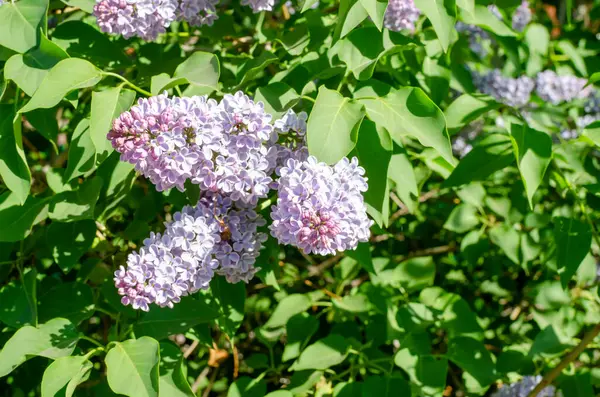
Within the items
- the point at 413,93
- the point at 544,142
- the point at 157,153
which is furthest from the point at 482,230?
the point at 157,153

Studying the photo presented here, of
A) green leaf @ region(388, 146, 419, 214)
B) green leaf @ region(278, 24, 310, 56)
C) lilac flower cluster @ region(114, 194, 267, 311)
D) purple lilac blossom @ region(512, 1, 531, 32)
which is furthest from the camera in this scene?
purple lilac blossom @ region(512, 1, 531, 32)

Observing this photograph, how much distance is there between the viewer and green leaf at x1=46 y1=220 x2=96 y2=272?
1.81 metres

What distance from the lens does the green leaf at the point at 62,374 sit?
4.88 feet

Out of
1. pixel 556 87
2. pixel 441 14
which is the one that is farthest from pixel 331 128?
pixel 556 87

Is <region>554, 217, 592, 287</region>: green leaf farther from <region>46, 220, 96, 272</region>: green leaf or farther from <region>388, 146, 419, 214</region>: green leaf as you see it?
<region>46, 220, 96, 272</region>: green leaf

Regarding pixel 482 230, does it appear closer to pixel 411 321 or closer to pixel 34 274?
pixel 411 321

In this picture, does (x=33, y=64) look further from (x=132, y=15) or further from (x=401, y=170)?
(x=401, y=170)

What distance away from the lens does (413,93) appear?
4.92ft

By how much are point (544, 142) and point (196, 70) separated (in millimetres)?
823

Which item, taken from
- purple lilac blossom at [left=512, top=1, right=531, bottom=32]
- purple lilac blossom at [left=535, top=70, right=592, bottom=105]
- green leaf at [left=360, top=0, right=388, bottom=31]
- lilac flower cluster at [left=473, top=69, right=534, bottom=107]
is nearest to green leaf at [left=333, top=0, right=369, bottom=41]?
green leaf at [left=360, top=0, right=388, bottom=31]

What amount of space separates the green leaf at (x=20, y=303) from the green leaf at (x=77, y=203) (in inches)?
7.8

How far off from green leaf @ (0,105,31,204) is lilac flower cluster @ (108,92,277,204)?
256 mm

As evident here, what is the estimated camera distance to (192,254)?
1.46 meters

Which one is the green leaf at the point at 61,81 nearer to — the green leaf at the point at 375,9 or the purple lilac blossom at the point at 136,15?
the purple lilac blossom at the point at 136,15
